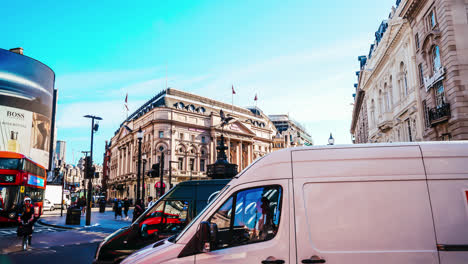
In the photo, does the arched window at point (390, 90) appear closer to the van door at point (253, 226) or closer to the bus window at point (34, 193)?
the bus window at point (34, 193)

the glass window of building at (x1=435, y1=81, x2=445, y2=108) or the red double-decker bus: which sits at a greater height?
the glass window of building at (x1=435, y1=81, x2=445, y2=108)

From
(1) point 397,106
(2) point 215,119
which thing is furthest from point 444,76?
Answer: (2) point 215,119

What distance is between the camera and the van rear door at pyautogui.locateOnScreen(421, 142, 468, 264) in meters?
3.39

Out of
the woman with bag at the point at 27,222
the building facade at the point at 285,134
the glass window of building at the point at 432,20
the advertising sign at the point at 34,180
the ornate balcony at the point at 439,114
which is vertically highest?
the building facade at the point at 285,134

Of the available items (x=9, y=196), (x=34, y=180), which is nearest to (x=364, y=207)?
(x=9, y=196)

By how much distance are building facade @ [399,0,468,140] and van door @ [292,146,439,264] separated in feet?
57.5

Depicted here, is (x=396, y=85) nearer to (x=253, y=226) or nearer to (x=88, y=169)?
(x=88, y=169)

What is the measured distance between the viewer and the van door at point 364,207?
345 cm

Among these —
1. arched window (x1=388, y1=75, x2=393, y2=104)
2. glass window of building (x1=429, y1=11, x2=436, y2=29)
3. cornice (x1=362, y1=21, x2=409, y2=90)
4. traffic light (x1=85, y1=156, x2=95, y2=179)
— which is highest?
cornice (x1=362, y1=21, x2=409, y2=90)

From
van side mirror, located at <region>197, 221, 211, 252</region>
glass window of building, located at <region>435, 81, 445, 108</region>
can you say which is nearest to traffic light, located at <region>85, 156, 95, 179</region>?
van side mirror, located at <region>197, 221, 211, 252</region>

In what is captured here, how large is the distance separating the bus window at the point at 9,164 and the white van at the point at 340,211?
19.0 metres

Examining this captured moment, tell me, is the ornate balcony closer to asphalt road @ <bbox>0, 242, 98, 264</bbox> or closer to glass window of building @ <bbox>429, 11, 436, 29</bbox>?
glass window of building @ <bbox>429, 11, 436, 29</bbox>

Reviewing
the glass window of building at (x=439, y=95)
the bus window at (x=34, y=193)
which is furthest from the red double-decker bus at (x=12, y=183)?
the glass window of building at (x=439, y=95)

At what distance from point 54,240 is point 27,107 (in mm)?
33405
